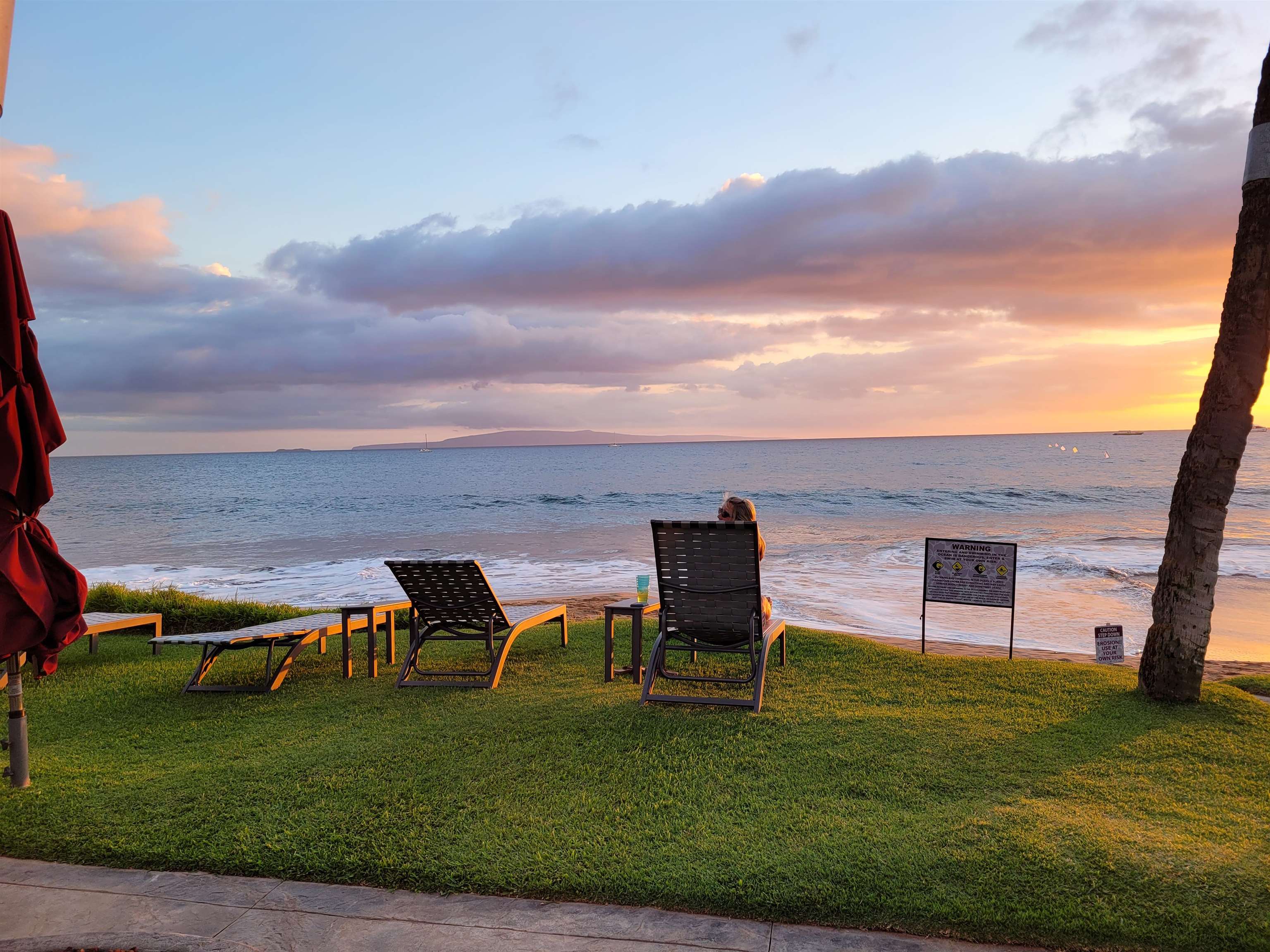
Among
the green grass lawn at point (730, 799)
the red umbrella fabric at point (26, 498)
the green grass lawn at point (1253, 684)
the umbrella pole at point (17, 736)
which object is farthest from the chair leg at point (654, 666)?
the green grass lawn at point (1253, 684)

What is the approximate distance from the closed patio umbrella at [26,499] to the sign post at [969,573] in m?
6.38

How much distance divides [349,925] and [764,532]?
89.9 feet

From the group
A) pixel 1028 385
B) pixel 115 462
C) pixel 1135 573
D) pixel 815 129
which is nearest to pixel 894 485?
pixel 1028 385

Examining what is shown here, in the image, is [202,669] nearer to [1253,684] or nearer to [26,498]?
[26,498]

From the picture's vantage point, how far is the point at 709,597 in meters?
5.61

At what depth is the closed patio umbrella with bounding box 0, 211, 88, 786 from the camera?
10.1 ft

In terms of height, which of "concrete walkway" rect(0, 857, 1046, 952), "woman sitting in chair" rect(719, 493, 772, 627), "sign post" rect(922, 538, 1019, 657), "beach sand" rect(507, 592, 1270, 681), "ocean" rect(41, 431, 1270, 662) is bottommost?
"ocean" rect(41, 431, 1270, 662)

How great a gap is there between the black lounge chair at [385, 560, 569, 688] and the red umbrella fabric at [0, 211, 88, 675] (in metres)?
2.64

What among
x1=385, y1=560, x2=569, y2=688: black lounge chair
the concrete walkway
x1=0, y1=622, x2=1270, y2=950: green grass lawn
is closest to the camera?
the concrete walkway

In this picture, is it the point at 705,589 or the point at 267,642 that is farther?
the point at 267,642

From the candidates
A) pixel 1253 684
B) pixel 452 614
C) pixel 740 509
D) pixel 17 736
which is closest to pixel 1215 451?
pixel 1253 684

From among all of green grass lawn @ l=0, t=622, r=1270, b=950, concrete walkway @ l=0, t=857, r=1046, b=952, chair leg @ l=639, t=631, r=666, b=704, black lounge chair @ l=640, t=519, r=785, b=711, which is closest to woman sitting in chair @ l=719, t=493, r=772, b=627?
black lounge chair @ l=640, t=519, r=785, b=711

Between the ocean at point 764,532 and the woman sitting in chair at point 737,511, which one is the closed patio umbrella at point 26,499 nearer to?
the woman sitting in chair at point 737,511

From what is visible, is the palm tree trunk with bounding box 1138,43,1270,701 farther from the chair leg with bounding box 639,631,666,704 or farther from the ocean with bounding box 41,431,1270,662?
the ocean with bounding box 41,431,1270,662
